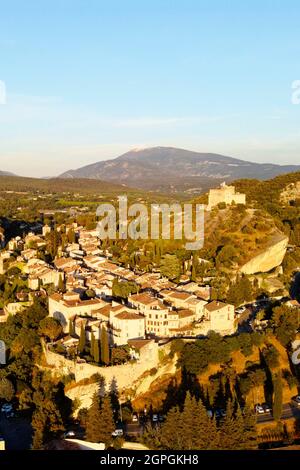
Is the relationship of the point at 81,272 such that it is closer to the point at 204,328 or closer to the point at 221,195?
the point at 204,328

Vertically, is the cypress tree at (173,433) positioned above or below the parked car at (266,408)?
above

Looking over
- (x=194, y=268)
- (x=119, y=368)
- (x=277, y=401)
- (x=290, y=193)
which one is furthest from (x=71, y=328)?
(x=290, y=193)

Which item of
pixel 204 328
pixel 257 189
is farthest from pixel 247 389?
pixel 257 189

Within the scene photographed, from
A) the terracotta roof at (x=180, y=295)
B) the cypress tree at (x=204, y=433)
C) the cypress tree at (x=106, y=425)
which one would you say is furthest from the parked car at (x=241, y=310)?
the cypress tree at (x=106, y=425)

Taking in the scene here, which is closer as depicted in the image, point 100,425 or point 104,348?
point 100,425

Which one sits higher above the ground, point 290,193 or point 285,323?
point 290,193

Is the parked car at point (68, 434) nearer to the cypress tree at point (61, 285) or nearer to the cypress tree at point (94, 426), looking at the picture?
the cypress tree at point (94, 426)

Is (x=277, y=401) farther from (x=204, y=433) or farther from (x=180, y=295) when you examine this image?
(x=180, y=295)

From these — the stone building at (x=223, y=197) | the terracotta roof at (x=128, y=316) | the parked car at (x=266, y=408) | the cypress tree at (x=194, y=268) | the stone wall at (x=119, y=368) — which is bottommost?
the parked car at (x=266, y=408)
